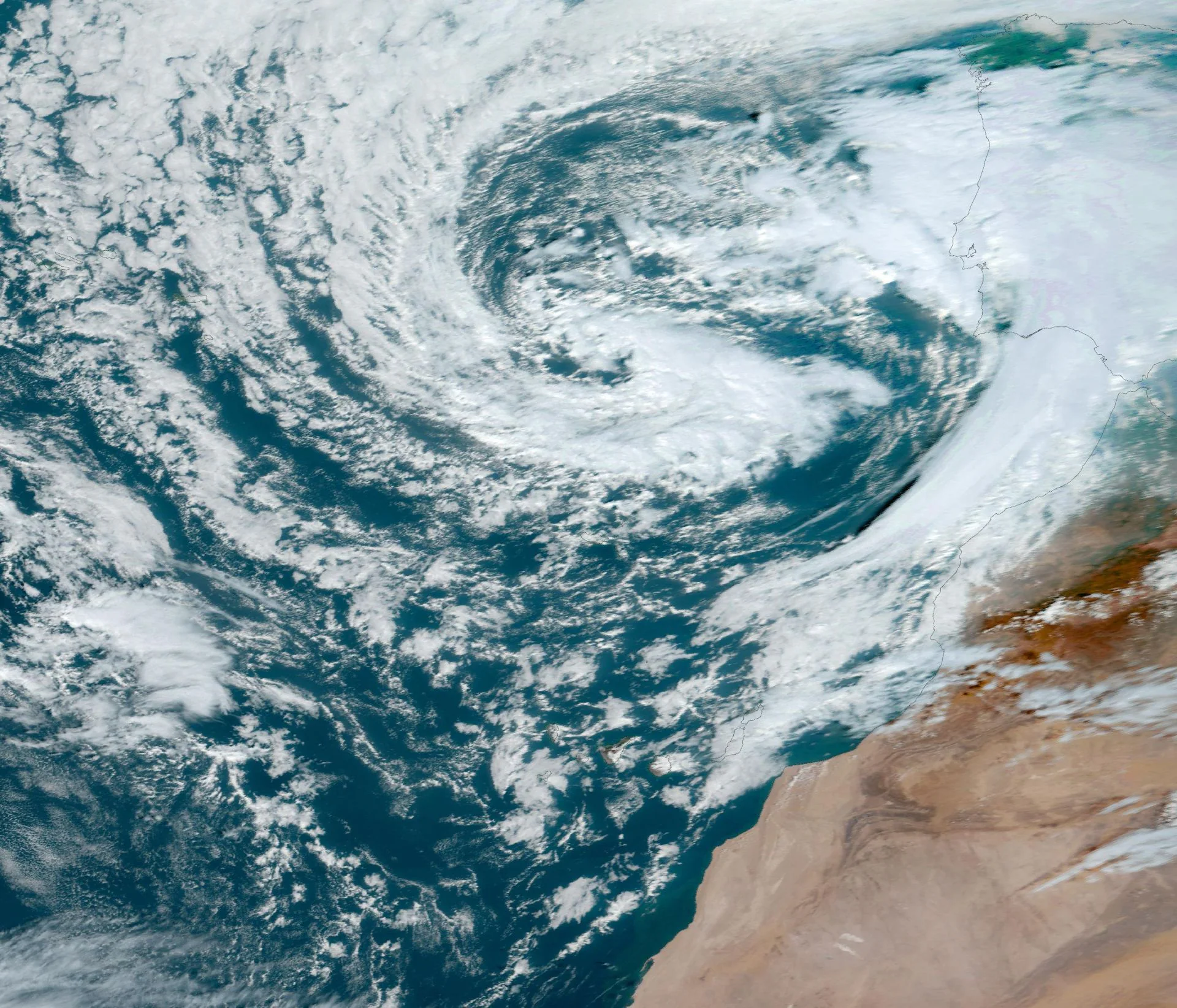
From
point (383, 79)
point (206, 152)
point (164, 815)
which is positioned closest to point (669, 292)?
point (383, 79)

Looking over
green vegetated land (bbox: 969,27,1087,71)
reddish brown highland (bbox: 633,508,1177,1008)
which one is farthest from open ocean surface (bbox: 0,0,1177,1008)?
reddish brown highland (bbox: 633,508,1177,1008)

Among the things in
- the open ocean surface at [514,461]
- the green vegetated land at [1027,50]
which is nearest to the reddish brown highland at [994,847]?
the open ocean surface at [514,461]

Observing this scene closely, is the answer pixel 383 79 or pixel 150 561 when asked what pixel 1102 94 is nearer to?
pixel 383 79

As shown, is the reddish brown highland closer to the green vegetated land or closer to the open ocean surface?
the open ocean surface

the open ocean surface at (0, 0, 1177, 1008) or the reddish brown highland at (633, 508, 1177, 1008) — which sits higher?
the open ocean surface at (0, 0, 1177, 1008)

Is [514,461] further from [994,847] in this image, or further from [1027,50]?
[1027,50]

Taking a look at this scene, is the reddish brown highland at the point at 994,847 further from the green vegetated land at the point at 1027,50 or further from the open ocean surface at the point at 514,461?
the green vegetated land at the point at 1027,50

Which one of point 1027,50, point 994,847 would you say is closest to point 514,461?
point 994,847
